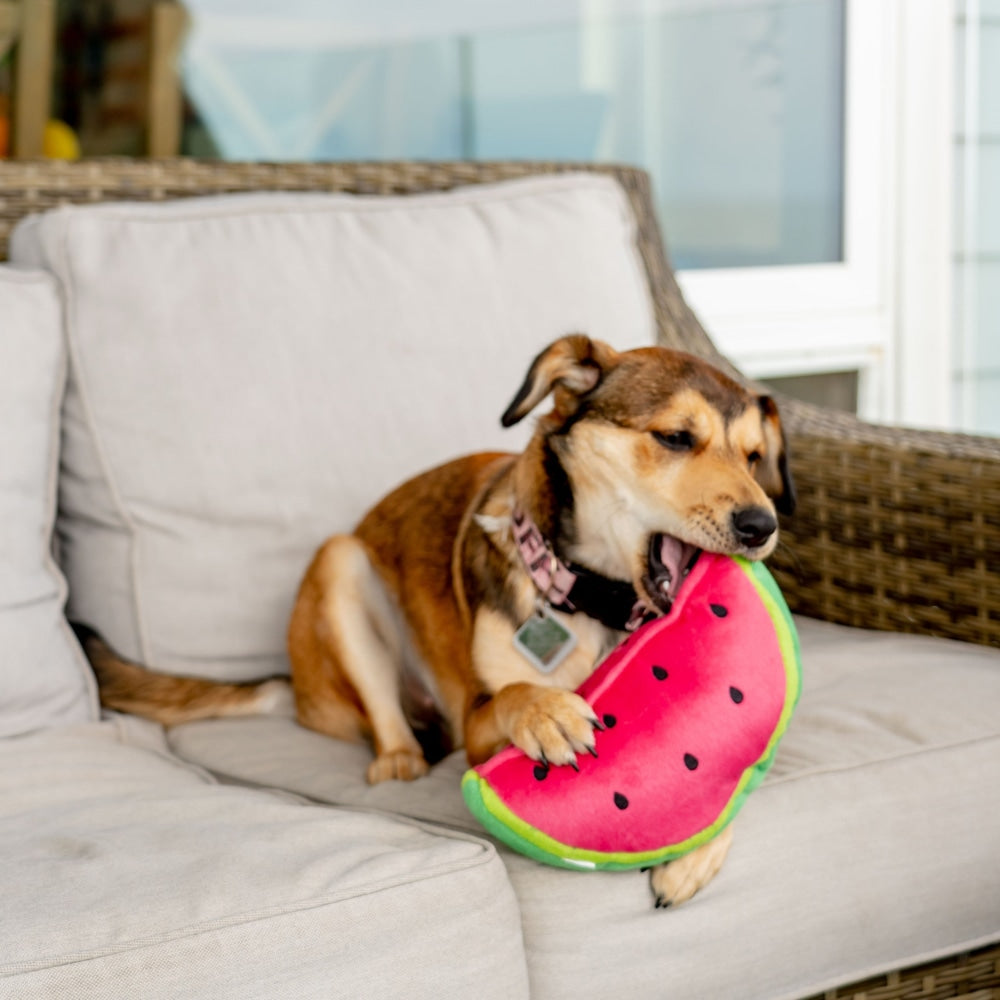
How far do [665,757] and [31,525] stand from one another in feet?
3.39

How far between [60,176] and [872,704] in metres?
1.60

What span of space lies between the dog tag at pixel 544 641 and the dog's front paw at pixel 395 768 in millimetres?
231

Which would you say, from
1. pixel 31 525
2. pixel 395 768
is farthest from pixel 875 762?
pixel 31 525

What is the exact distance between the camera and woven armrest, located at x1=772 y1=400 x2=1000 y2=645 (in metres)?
2.01

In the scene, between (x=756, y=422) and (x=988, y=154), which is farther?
(x=988, y=154)

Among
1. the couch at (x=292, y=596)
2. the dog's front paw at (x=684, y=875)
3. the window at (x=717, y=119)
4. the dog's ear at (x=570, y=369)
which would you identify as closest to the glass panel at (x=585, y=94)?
the window at (x=717, y=119)

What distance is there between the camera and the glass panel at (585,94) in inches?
140

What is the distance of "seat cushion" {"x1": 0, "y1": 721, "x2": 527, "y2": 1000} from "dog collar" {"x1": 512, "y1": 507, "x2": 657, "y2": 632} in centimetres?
36

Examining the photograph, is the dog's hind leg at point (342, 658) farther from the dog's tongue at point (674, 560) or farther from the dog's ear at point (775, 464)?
the dog's ear at point (775, 464)

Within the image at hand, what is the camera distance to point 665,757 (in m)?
1.35

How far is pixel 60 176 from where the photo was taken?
7.58 feet

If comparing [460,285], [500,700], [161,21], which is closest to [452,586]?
[500,700]

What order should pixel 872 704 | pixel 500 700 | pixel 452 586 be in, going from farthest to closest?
pixel 452 586, pixel 872 704, pixel 500 700

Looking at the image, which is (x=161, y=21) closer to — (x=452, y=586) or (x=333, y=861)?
(x=452, y=586)
